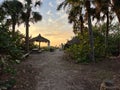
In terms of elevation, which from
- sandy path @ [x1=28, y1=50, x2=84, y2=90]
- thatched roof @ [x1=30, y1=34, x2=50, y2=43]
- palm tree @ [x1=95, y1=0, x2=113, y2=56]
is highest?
palm tree @ [x1=95, y1=0, x2=113, y2=56]

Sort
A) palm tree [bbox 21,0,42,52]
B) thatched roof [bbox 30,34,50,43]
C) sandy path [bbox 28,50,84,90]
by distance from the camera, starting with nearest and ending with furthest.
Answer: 1. sandy path [bbox 28,50,84,90]
2. palm tree [bbox 21,0,42,52]
3. thatched roof [bbox 30,34,50,43]

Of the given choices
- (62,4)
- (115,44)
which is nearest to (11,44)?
(62,4)

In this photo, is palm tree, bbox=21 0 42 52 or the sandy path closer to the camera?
the sandy path

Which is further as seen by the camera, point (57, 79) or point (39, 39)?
point (39, 39)

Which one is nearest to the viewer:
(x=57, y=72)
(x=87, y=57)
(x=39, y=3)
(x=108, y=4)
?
(x=57, y=72)

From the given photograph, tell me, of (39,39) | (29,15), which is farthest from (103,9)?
(39,39)

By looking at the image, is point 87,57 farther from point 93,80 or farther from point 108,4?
point 93,80

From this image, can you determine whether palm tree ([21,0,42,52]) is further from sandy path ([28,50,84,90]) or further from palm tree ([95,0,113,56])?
sandy path ([28,50,84,90])

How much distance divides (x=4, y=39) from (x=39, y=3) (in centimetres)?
2129

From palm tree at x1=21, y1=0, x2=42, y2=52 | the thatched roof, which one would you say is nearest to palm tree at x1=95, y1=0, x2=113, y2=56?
palm tree at x1=21, y1=0, x2=42, y2=52

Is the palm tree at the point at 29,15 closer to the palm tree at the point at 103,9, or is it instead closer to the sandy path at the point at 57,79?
the palm tree at the point at 103,9

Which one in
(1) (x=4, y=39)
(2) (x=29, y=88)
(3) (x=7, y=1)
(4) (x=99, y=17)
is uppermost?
(3) (x=7, y=1)

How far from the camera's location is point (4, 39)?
12.3 meters

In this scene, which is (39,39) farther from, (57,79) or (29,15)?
(57,79)
